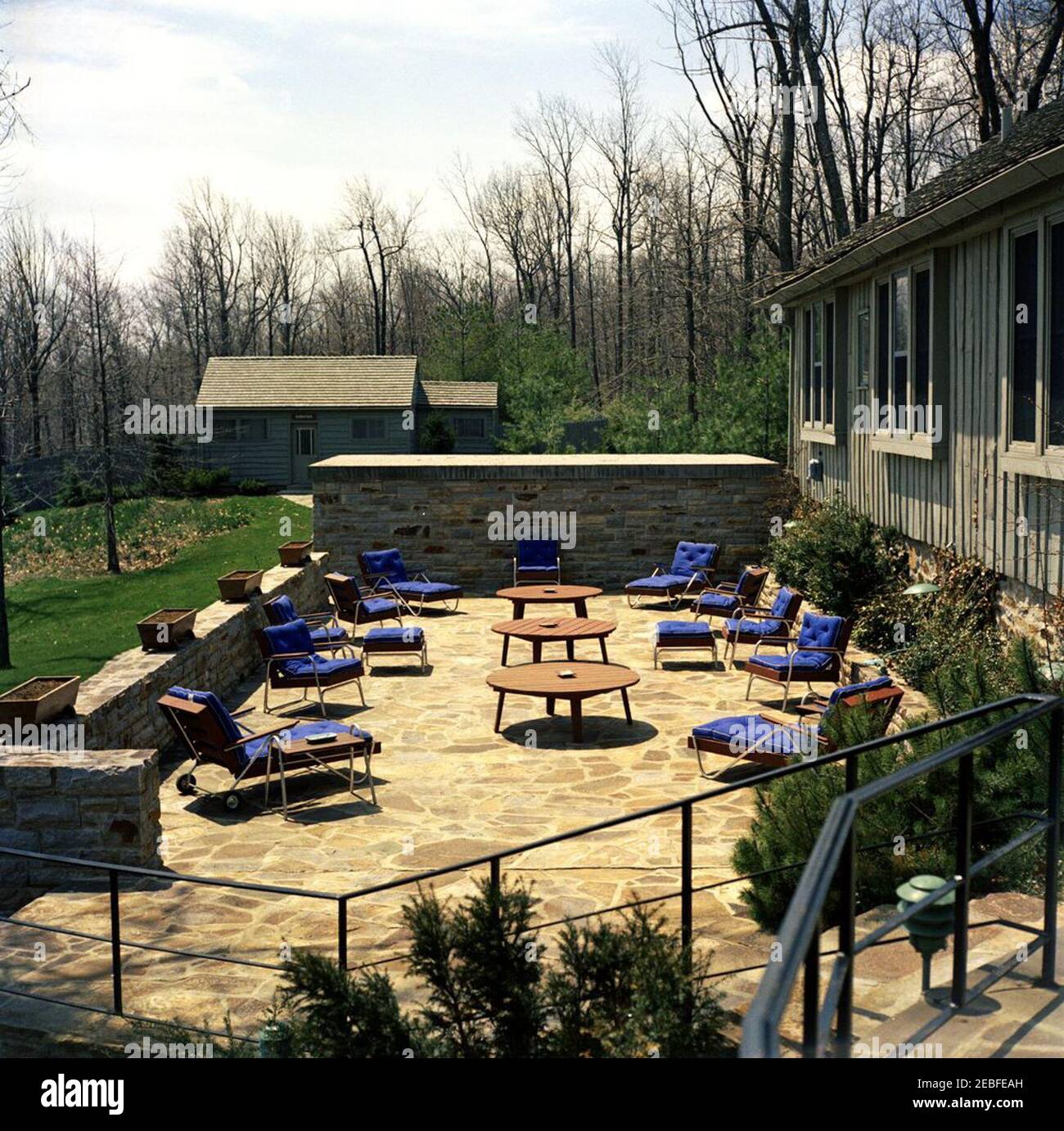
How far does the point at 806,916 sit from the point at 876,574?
39.8 feet

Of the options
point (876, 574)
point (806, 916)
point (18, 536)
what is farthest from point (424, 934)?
point (18, 536)

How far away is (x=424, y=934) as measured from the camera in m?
5.00

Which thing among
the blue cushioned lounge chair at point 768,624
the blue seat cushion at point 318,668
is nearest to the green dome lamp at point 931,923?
the blue seat cushion at point 318,668

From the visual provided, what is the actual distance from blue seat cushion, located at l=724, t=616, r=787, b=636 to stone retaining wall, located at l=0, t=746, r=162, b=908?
725 centimetres

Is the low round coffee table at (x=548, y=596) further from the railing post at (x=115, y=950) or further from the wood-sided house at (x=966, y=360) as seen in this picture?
the railing post at (x=115, y=950)

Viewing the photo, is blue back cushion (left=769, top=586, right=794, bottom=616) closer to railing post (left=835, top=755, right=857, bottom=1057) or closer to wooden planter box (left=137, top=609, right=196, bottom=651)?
wooden planter box (left=137, top=609, right=196, bottom=651)

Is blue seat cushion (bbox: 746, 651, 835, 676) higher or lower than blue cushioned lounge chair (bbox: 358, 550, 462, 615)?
lower

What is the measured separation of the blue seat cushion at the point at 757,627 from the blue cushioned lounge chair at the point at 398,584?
4268mm

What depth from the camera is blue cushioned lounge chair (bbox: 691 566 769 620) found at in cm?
1469

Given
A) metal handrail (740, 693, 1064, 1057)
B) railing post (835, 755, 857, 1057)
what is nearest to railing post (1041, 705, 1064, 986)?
metal handrail (740, 693, 1064, 1057)

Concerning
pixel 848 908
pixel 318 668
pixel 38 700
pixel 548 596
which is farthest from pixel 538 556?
pixel 848 908

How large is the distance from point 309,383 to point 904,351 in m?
29.4

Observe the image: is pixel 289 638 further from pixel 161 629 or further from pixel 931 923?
pixel 931 923

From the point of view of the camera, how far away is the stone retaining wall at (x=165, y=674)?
9.41 m
